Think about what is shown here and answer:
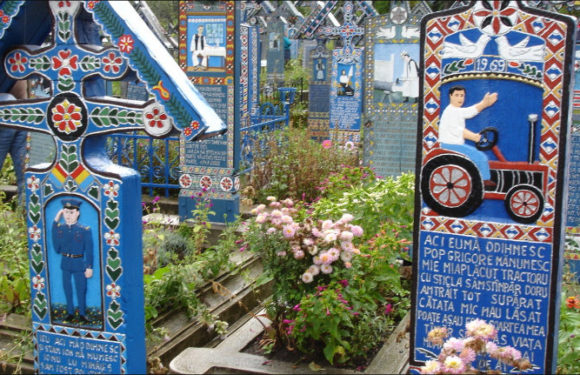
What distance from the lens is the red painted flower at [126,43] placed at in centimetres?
338

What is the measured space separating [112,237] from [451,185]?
1.97 m

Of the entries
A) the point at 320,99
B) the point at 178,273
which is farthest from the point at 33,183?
the point at 320,99

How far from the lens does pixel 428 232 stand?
4.07 meters

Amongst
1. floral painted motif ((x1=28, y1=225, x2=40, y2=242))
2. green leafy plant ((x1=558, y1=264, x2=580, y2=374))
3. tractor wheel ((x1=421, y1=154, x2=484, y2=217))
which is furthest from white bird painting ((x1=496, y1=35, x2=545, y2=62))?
floral painted motif ((x1=28, y1=225, x2=40, y2=242))

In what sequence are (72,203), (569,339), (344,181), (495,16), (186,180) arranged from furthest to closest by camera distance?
(186,180) < (344,181) < (569,339) < (495,16) < (72,203)

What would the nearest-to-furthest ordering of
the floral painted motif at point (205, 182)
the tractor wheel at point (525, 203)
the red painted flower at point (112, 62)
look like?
the red painted flower at point (112, 62) < the tractor wheel at point (525, 203) < the floral painted motif at point (205, 182)

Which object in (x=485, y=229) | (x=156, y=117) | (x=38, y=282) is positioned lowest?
(x=38, y=282)

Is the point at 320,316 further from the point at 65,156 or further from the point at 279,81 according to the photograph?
the point at 279,81

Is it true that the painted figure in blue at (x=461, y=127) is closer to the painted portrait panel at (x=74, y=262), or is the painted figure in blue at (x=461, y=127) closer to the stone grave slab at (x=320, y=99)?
the painted portrait panel at (x=74, y=262)

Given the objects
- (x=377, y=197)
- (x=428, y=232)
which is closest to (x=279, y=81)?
(x=377, y=197)

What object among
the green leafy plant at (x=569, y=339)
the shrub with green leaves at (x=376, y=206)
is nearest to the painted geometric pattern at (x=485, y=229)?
the green leafy plant at (x=569, y=339)

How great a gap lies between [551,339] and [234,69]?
4765 millimetres

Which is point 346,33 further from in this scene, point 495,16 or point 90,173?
point 90,173

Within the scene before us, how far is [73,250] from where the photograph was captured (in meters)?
3.70
